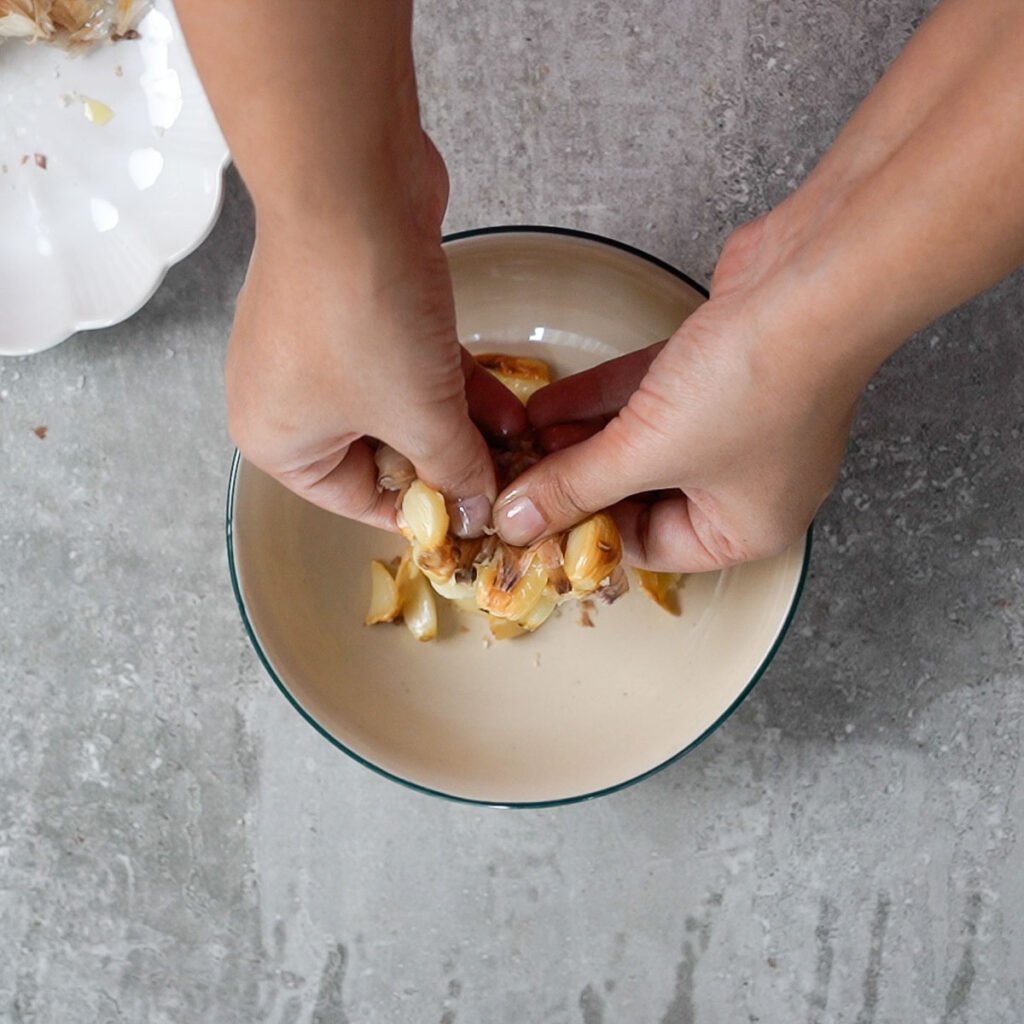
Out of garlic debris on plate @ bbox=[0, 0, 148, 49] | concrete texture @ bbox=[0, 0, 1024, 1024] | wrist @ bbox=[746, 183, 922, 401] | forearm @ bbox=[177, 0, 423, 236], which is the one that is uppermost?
forearm @ bbox=[177, 0, 423, 236]

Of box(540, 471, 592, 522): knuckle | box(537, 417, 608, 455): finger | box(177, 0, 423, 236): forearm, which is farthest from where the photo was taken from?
box(537, 417, 608, 455): finger

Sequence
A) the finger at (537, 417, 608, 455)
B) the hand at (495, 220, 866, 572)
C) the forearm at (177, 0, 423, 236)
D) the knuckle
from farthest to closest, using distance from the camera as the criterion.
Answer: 1. the finger at (537, 417, 608, 455)
2. the knuckle
3. the hand at (495, 220, 866, 572)
4. the forearm at (177, 0, 423, 236)

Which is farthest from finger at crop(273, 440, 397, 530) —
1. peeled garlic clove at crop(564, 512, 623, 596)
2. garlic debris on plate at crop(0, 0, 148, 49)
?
garlic debris on plate at crop(0, 0, 148, 49)

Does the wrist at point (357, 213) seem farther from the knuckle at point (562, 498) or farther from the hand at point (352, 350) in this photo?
the knuckle at point (562, 498)

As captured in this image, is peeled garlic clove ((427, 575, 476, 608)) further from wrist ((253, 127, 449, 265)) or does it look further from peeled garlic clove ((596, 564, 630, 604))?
wrist ((253, 127, 449, 265))

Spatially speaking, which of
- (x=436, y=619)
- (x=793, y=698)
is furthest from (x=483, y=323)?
(x=793, y=698)

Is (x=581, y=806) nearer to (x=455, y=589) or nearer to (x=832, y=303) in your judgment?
(x=455, y=589)

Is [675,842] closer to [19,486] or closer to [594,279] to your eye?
[594,279]
